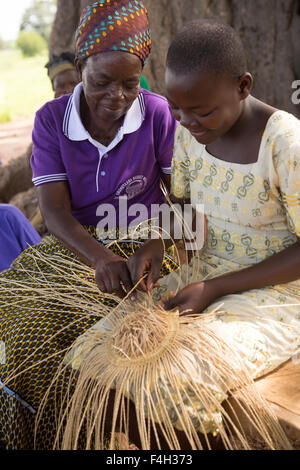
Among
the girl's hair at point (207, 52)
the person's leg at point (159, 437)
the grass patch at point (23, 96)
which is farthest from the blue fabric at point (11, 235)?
the grass patch at point (23, 96)

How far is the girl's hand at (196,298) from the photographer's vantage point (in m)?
1.57

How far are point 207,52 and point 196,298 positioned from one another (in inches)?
27.1

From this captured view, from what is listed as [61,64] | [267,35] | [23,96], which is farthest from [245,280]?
[23,96]

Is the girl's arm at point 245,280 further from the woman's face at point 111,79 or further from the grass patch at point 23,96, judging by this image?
the grass patch at point 23,96

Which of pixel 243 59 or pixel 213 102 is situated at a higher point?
pixel 243 59

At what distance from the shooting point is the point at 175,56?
1.50m

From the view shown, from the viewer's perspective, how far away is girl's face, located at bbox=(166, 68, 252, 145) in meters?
1.46

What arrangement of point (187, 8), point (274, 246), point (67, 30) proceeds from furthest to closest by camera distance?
point (67, 30), point (187, 8), point (274, 246)

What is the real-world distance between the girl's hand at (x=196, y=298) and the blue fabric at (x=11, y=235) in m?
1.47

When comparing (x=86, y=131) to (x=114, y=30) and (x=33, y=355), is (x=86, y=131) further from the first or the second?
(x=33, y=355)

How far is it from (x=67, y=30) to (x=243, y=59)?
12.8ft

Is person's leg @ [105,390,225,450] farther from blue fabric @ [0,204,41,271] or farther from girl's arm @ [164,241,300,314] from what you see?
blue fabric @ [0,204,41,271]
